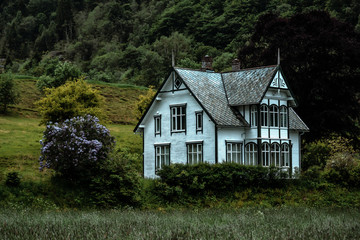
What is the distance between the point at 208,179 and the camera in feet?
117

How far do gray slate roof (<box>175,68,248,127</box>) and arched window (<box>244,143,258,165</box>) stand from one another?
1.73 meters

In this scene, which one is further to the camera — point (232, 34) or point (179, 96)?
point (232, 34)

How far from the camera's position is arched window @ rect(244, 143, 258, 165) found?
4084 cm

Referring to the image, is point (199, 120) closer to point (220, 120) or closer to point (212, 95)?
point (220, 120)

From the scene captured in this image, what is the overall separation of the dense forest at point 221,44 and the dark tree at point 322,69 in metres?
0.09

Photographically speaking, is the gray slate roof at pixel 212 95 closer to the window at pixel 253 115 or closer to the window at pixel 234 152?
the window at pixel 253 115

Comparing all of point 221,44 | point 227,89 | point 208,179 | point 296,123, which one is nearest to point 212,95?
point 227,89

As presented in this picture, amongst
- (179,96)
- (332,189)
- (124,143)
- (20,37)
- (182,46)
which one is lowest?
(332,189)

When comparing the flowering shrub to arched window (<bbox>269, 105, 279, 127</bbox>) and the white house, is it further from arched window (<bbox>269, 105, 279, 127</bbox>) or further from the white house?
arched window (<bbox>269, 105, 279, 127</bbox>)

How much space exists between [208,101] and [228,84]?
3817 millimetres

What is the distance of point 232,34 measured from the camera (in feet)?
448

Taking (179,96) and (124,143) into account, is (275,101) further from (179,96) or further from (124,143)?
(124,143)

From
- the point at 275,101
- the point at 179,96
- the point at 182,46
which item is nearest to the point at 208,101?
the point at 179,96

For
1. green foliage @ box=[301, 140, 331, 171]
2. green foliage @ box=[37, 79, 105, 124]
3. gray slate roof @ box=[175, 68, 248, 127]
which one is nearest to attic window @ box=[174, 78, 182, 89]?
gray slate roof @ box=[175, 68, 248, 127]
